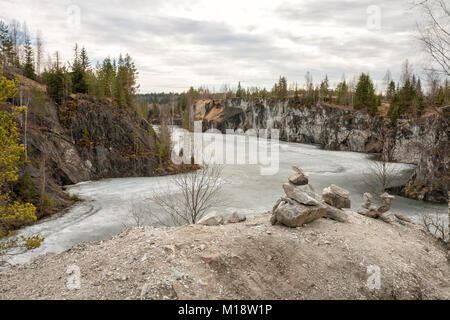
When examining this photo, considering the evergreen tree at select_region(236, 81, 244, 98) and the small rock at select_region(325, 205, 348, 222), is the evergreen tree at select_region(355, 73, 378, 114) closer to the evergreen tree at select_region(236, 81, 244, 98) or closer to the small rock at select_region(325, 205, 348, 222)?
the evergreen tree at select_region(236, 81, 244, 98)

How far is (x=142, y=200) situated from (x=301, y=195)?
770 inches

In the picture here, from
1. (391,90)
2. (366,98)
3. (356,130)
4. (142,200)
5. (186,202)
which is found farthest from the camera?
(391,90)

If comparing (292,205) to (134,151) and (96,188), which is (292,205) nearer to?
Answer: (96,188)

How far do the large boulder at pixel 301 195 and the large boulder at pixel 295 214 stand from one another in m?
0.16

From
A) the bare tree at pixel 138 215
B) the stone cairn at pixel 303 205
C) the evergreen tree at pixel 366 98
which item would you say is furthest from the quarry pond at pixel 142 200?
the evergreen tree at pixel 366 98

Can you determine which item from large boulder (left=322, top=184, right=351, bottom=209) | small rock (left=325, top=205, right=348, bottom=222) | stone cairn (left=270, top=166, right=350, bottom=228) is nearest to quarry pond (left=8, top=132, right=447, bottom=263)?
large boulder (left=322, top=184, right=351, bottom=209)

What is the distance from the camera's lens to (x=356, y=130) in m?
66.2

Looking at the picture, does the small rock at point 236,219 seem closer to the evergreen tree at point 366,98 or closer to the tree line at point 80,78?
the tree line at point 80,78

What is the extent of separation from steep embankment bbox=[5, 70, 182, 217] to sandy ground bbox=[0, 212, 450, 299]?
1977 centimetres

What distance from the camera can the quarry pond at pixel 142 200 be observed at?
61.0 feet

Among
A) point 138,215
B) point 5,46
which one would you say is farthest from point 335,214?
point 5,46

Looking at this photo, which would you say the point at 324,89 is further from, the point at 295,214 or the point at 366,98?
the point at 295,214

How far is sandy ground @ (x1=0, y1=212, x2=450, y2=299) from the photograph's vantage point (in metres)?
6.50

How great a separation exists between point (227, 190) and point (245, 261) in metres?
20.8
